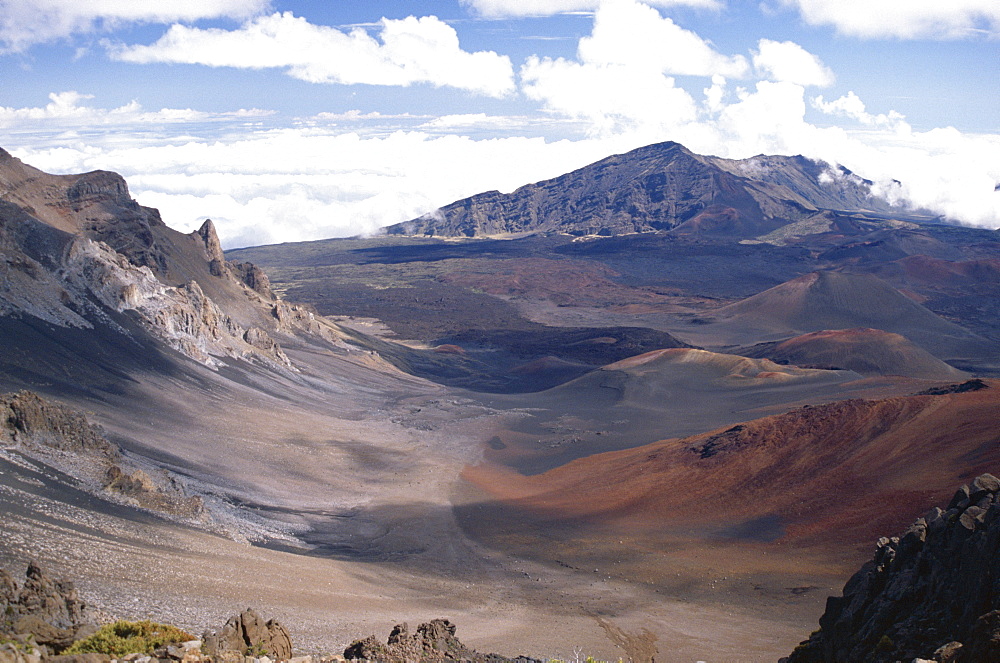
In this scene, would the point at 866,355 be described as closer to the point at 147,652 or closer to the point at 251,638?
the point at 251,638

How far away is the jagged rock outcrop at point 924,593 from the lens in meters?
12.5

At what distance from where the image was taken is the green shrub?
432 inches

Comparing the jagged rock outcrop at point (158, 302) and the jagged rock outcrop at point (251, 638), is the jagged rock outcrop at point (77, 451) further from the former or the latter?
the jagged rock outcrop at point (158, 302)

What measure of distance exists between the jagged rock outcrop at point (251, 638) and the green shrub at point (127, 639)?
1.73 feet

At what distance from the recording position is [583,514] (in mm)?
35344

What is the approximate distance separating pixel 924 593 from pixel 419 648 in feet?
28.2

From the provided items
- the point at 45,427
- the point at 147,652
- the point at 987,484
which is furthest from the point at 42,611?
the point at 987,484

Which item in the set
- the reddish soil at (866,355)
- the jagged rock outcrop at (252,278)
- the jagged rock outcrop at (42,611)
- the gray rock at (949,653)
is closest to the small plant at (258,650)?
the jagged rock outcrop at (42,611)

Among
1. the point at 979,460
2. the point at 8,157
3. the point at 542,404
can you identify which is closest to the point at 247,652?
the point at 979,460

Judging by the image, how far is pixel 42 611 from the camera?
522 inches

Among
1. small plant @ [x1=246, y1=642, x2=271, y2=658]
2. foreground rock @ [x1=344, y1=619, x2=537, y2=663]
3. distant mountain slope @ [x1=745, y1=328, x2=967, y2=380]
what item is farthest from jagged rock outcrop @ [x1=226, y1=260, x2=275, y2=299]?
small plant @ [x1=246, y1=642, x2=271, y2=658]

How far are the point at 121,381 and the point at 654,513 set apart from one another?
2580cm

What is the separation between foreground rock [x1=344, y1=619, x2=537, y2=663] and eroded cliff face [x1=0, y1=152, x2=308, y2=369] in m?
31.3

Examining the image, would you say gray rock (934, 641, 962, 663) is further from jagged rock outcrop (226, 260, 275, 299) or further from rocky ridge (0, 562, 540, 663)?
jagged rock outcrop (226, 260, 275, 299)
